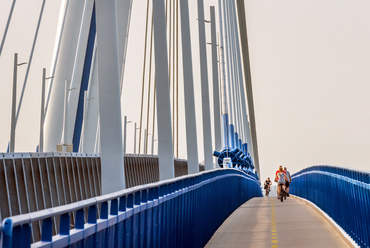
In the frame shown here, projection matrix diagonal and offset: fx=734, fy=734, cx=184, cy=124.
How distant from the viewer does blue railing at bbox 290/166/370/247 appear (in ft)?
38.3

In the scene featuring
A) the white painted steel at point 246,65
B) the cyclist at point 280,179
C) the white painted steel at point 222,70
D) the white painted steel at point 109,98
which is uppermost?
the white painted steel at point 246,65

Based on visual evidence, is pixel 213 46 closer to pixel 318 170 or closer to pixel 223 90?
pixel 223 90

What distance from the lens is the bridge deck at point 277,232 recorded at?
14.5m

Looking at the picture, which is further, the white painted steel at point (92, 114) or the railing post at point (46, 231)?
the white painted steel at point (92, 114)

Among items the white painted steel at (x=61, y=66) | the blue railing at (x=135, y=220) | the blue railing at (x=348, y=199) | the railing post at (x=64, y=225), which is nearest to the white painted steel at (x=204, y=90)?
the white painted steel at (x=61, y=66)

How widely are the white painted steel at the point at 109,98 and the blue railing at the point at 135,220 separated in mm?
1361

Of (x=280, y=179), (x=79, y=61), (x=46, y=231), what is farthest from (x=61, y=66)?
(x=46, y=231)

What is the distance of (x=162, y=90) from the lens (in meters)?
18.3

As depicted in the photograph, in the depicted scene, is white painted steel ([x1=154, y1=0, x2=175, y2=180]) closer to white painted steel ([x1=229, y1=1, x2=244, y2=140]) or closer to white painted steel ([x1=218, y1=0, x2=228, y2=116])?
white painted steel ([x1=218, y1=0, x2=228, y2=116])

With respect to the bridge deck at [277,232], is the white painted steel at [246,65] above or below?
above

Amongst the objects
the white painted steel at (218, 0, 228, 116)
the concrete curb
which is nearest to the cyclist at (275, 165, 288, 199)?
the concrete curb

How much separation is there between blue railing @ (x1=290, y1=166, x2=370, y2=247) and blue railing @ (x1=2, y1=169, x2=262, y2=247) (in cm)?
283

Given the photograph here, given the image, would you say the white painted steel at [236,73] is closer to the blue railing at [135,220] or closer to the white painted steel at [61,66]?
the white painted steel at [61,66]

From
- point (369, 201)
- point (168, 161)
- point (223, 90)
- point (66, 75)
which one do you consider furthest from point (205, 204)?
point (223, 90)
